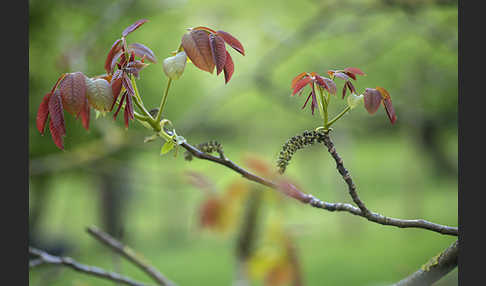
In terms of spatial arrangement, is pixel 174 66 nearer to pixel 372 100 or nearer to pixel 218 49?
pixel 218 49

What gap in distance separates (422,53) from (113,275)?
3.06m

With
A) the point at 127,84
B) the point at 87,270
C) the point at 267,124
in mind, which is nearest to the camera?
the point at 127,84

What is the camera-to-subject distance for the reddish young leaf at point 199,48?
0.31 meters

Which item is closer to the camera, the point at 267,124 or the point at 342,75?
the point at 342,75

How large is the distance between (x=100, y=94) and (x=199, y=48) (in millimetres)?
74

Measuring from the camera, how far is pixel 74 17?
9.78 feet

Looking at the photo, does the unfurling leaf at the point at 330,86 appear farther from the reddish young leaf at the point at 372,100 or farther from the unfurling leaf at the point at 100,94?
the unfurling leaf at the point at 100,94

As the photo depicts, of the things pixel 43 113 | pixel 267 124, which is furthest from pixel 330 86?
pixel 267 124

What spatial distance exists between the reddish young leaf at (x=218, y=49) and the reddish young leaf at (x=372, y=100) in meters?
0.10

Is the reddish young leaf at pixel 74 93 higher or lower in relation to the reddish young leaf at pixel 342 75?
lower

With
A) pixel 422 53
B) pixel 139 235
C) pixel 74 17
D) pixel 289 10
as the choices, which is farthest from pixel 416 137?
pixel 139 235

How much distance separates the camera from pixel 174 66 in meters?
0.31

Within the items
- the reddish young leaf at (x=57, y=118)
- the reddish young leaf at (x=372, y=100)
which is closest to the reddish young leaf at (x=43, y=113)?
the reddish young leaf at (x=57, y=118)

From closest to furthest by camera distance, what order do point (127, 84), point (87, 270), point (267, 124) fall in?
point (127, 84)
point (87, 270)
point (267, 124)
